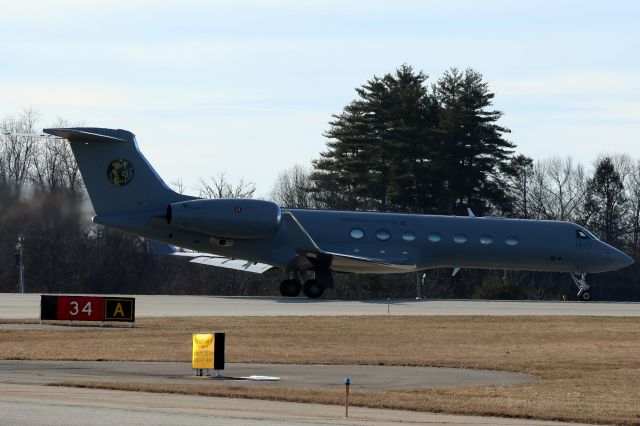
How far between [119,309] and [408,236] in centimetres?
1738

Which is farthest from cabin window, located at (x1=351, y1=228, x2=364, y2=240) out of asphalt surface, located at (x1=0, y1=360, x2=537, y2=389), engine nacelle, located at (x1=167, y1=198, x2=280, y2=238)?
asphalt surface, located at (x1=0, y1=360, x2=537, y2=389)

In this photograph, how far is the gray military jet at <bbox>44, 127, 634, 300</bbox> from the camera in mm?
45188

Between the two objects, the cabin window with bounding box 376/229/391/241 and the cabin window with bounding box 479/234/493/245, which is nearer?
the cabin window with bounding box 376/229/391/241

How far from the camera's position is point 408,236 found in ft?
159

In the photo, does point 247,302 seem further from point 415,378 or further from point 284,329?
point 415,378

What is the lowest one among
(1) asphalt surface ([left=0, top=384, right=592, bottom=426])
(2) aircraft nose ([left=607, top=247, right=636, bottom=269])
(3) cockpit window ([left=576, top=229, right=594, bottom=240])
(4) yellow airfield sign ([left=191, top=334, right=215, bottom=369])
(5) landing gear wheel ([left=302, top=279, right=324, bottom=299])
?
(1) asphalt surface ([left=0, top=384, right=592, bottom=426])

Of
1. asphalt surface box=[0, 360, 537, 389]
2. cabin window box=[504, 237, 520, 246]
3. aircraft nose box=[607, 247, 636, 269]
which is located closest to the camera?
asphalt surface box=[0, 360, 537, 389]

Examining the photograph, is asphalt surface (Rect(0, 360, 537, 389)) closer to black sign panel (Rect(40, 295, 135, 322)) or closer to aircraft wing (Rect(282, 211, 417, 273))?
black sign panel (Rect(40, 295, 135, 322))

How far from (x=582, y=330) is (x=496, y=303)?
14351 mm

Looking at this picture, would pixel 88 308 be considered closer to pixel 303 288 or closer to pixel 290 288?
pixel 303 288

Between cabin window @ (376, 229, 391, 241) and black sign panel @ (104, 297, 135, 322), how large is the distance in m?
16.3

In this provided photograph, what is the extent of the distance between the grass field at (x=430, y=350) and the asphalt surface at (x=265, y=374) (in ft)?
2.76

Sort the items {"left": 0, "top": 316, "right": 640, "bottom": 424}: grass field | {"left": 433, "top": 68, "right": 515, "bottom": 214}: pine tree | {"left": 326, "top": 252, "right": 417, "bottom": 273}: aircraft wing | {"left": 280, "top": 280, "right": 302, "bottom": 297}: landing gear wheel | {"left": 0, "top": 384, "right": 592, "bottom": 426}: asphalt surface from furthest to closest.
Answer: {"left": 433, "top": 68, "right": 515, "bottom": 214}: pine tree → {"left": 280, "top": 280, "right": 302, "bottom": 297}: landing gear wheel → {"left": 326, "top": 252, "right": 417, "bottom": 273}: aircraft wing → {"left": 0, "top": 316, "right": 640, "bottom": 424}: grass field → {"left": 0, "top": 384, "right": 592, "bottom": 426}: asphalt surface

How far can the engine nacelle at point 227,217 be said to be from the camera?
45.2m
